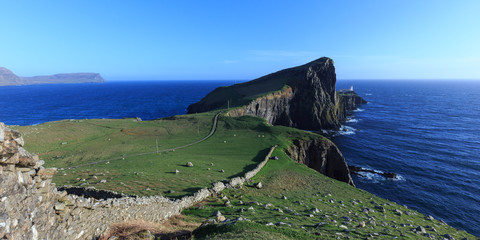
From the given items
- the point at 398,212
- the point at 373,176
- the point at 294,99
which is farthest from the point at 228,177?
the point at 294,99

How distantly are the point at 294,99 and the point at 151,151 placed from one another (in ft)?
350

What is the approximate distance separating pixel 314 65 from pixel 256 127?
95.0 meters

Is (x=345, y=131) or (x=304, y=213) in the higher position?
(x=304, y=213)

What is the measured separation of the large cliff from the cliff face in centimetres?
5060

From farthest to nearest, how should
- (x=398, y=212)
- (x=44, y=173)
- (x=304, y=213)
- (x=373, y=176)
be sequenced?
(x=373, y=176) → (x=398, y=212) → (x=304, y=213) → (x=44, y=173)

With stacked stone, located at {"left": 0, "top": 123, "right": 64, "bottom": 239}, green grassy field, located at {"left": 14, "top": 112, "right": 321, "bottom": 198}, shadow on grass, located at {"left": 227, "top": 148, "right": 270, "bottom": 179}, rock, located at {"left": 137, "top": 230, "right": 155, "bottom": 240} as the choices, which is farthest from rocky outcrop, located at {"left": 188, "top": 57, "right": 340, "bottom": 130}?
stacked stone, located at {"left": 0, "top": 123, "right": 64, "bottom": 239}

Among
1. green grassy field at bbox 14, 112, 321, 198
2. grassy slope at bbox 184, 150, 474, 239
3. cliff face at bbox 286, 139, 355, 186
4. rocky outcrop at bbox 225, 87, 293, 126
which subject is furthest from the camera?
rocky outcrop at bbox 225, 87, 293, 126

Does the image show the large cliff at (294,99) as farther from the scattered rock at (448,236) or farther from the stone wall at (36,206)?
the stone wall at (36,206)

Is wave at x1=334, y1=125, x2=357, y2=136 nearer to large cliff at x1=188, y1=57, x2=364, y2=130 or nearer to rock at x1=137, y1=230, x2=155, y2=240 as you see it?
large cliff at x1=188, y1=57, x2=364, y2=130

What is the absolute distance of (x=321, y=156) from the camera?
2515 inches

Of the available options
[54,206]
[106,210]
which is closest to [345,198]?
[106,210]

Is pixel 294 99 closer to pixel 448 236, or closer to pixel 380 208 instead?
pixel 380 208

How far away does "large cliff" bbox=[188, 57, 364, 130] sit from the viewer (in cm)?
12584

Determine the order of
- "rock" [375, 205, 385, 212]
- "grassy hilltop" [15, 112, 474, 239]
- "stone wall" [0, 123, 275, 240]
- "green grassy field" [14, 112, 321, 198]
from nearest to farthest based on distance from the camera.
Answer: "stone wall" [0, 123, 275, 240] → "grassy hilltop" [15, 112, 474, 239] → "green grassy field" [14, 112, 321, 198] → "rock" [375, 205, 385, 212]
